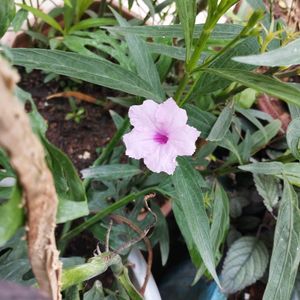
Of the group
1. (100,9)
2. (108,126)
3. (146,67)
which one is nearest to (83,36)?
(100,9)

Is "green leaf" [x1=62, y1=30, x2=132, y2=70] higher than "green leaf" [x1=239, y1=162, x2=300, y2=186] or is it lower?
higher

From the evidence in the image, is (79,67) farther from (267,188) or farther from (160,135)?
(267,188)

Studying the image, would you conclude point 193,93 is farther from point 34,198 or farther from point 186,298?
point 186,298

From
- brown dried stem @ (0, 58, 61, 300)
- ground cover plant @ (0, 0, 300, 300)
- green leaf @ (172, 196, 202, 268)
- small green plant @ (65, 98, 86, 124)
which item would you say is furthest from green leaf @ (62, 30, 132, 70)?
brown dried stem @ (0, 58, 61, 300)

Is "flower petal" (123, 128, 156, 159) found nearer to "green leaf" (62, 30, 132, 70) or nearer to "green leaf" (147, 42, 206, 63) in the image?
"green leaf" (147, 42, 206, 63)

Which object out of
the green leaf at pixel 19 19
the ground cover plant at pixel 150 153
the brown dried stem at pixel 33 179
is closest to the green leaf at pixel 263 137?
the ground cover plant at pixel 150 153

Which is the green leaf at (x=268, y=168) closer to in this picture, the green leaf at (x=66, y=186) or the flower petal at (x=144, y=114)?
the flower petal at (x=144, y=114)

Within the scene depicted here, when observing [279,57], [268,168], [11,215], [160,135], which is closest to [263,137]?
[268,168]
